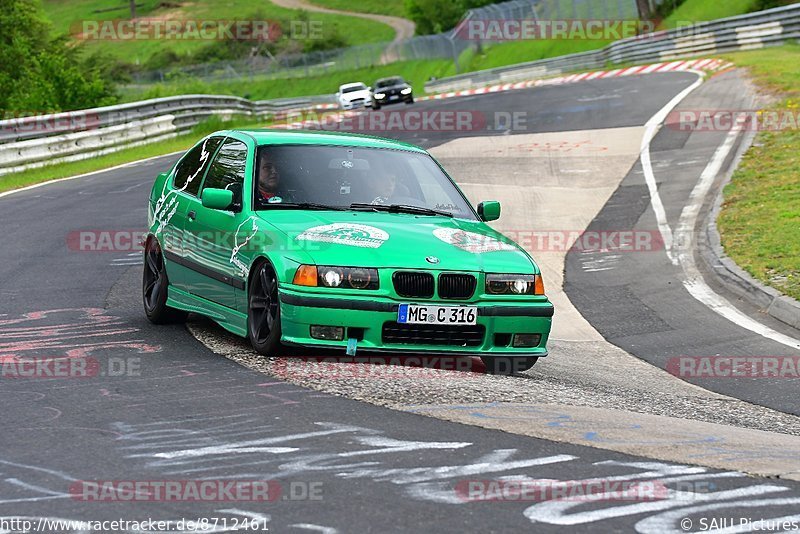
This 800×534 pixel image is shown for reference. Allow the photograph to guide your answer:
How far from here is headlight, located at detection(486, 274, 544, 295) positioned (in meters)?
8.57

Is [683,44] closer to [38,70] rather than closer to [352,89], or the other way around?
[352,89]

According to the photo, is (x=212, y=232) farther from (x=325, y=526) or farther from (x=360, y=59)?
(x=360, y=59)

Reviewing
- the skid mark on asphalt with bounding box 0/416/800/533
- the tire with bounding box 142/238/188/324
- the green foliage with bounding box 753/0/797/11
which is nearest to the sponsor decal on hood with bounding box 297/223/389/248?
the tire with bounding box 142/238/188/324

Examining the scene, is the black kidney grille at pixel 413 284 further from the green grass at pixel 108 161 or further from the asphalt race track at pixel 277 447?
the green grass at pixel 108 161

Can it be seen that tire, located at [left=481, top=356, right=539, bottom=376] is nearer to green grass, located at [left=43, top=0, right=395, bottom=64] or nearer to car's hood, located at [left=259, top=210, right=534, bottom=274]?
car's hood, located at [left=259, top=210, right=534, bottom=274]

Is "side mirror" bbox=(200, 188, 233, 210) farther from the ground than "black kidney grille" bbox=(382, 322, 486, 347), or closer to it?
farther from the ground

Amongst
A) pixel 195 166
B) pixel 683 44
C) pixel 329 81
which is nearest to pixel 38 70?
pixel 683 44

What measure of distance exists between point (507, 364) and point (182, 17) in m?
127

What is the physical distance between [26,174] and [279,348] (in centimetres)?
1802

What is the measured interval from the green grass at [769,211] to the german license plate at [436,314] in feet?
17.0

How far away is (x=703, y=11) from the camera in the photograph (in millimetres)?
60656

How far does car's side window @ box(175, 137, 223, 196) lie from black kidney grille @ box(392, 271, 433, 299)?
2505mm

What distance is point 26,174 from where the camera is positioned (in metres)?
25.2

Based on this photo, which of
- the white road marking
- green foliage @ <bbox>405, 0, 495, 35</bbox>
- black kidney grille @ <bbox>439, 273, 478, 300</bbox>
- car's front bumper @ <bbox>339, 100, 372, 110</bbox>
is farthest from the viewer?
green foliage @ <bbox>405, 0, 495, 35</bbox>
